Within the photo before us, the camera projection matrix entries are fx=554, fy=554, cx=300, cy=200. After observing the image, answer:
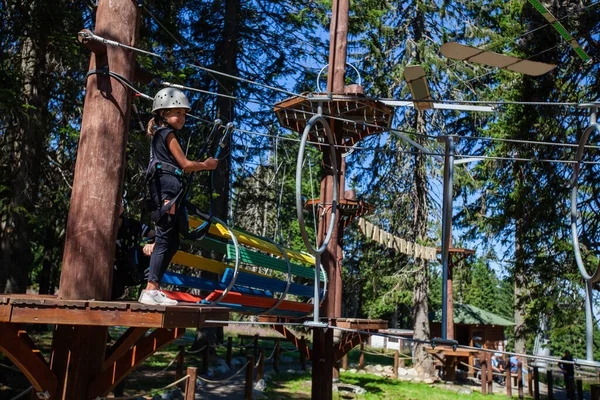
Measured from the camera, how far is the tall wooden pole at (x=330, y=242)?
311 inches

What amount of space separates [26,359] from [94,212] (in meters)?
1.08

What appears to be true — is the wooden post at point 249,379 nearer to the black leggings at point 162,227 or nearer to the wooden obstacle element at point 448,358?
the black leggings at point 162,227

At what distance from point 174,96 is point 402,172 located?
52.1 feet

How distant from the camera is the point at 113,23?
4281 mm

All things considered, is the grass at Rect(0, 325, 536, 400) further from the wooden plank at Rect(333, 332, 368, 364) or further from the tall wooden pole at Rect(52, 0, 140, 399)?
the tall wooden pole at Rect(52, 0, 140, 399)

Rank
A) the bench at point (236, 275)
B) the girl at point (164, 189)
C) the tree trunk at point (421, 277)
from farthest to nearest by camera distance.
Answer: the tree trunk at point (421, 277) < the bench at point (236, 275) < the girl at point (164, 189)

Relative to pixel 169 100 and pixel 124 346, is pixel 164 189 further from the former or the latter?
pixel 124 346

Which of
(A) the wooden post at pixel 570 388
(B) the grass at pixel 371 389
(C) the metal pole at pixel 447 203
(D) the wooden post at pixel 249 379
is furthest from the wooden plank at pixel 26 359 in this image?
(A) the wooden post at pixel 570 388

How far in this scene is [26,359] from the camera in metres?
3.74

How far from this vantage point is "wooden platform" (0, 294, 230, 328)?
344cm

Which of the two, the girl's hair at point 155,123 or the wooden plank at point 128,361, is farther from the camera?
the girl's hair at point 155,123

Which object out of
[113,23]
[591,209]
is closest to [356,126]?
[113,23]

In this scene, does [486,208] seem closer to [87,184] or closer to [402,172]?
[402,172]

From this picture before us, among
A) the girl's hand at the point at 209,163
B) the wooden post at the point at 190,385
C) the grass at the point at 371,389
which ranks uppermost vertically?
the girl's hand at the point at 209,163
